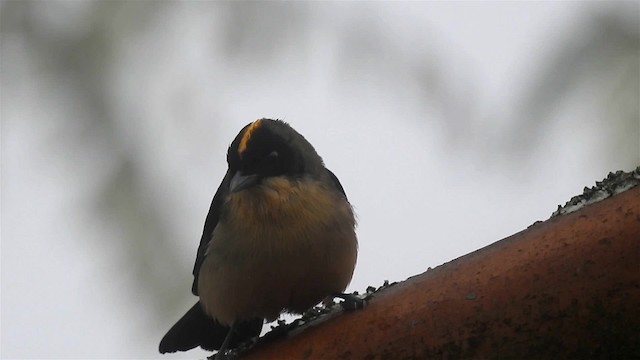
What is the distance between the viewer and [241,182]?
4.00 m

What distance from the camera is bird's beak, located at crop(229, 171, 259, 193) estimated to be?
3.97 meters

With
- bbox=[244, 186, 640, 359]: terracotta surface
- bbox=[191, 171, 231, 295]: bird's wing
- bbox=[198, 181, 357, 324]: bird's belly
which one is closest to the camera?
bbox=[244, 186, 640, 359]: terracotta surface

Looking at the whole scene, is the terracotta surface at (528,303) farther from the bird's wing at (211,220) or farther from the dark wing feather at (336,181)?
the dark wing feather at (336,181)

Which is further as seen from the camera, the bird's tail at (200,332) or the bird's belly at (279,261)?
the bird's tail at (200,332)

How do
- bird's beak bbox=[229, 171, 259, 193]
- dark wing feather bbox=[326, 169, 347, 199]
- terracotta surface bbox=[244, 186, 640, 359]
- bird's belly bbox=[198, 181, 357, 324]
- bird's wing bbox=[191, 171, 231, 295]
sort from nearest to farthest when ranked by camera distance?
terracotta surface bbox=[244, 186, 640, 359] → bird's belly bbox=[198, 181, 357, 324] → bird's beak bbox=[229, 171, 259, 193] → bird's wing bbox=[191, 171, 231, 295] → dark wing feather bbox=[326, 169, 347, 199]

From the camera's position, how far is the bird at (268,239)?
12.4 ft

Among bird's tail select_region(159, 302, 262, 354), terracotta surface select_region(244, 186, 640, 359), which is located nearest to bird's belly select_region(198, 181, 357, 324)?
bird's tail select_region(159, 302, 262, 354)

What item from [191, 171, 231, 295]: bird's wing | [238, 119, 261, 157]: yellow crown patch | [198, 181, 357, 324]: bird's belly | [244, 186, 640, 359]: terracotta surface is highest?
[238, 119, 261, 157]: yellow crown patch

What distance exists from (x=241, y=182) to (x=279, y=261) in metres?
0.44

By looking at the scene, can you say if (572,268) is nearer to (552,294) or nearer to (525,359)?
(552,294)

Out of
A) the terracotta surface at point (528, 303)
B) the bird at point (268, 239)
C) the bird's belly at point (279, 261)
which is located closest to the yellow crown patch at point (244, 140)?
the bird at point (268, 239)

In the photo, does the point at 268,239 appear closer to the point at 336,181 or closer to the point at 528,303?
the point at 336,181

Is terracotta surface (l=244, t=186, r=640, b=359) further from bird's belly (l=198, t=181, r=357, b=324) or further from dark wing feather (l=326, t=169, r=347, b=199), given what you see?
dark wing feather (l=326, t=169, r=347, b=199)

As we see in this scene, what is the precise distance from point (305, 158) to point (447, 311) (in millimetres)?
2082
